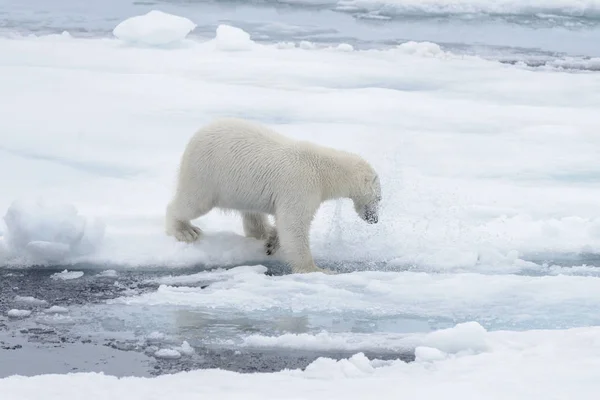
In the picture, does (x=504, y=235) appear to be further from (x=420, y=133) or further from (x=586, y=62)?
(x=586, y=62)

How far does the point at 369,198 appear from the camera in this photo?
5922 millimetres

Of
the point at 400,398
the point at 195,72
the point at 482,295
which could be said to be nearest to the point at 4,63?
the point at 195,72

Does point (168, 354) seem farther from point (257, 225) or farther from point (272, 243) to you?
point (257, 225)

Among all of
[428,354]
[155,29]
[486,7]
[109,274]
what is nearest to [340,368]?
[428,354]

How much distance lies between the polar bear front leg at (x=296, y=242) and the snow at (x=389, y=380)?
169 cm

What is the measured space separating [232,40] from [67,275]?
10.3m

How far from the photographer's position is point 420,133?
1005cm

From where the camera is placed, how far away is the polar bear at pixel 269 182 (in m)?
5.62

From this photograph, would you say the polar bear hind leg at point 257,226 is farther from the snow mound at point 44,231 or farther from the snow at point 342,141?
A: the snow mound at point 44,231

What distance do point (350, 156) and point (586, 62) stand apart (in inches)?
397

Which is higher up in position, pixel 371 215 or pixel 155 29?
pixel 155 29

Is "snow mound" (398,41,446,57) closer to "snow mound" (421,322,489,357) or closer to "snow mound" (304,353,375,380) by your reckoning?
"snow mound" (421,322,489,357)

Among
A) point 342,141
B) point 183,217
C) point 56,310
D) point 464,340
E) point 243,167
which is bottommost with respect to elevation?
point 342,141

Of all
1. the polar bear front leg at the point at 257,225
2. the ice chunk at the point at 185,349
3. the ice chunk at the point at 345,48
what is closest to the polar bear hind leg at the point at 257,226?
the polar bear front leg at the point at 257,225
